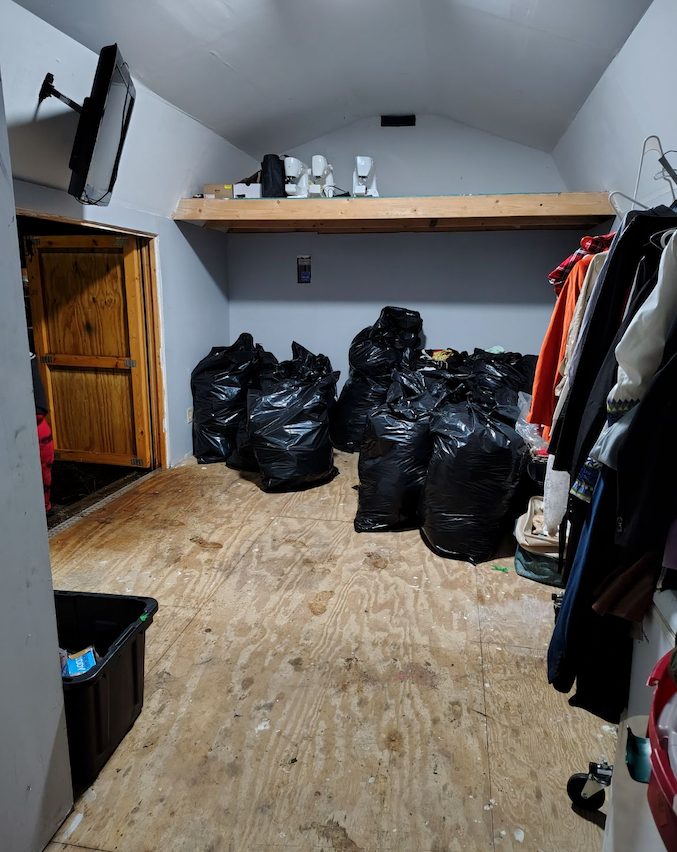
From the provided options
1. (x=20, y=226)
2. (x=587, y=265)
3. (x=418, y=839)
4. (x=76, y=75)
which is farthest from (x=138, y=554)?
(x=20, y=226)

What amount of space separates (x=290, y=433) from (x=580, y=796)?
230cm

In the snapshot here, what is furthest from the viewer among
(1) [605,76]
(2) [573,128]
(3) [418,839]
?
(2) [573,128]

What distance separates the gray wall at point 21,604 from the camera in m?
1.04

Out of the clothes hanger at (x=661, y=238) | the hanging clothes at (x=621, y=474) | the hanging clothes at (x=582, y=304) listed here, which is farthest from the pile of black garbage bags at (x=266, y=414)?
the clothes hanger at (x=661, y=238)

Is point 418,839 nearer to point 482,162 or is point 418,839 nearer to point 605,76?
point 605,76

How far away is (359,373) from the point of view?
4.20 metres

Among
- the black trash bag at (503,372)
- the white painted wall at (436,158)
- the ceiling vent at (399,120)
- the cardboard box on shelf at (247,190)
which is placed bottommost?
the black trash bag at (503,372)

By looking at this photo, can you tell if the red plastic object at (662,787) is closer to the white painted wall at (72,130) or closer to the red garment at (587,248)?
the red garment at (587,248)

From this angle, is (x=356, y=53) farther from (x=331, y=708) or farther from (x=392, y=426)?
(x=331, y=708)

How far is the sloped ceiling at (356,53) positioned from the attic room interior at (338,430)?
21 mm

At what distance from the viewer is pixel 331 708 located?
1.67m

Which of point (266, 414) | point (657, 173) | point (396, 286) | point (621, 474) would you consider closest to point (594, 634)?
point (621, 474)

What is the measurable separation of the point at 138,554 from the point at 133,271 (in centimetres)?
186

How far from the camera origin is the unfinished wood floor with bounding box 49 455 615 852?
4.31ft
